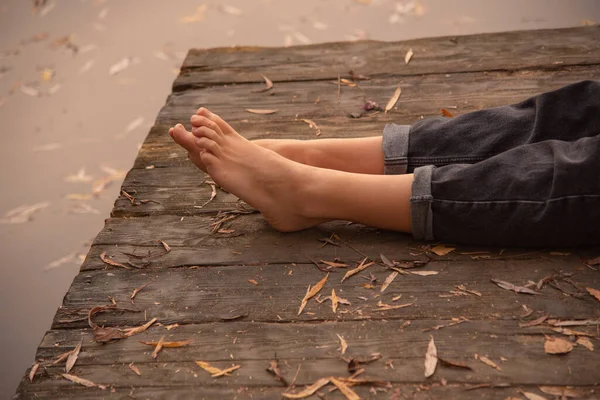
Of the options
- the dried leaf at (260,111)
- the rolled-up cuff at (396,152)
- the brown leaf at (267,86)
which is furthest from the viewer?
the brown leaf at (267,86)

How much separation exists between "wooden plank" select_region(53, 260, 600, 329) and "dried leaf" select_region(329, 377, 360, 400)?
19 centimetres

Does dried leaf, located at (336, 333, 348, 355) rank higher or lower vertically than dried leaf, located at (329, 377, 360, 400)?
higher

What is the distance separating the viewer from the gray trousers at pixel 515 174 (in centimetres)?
149

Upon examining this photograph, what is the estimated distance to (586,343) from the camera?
1.37 meters

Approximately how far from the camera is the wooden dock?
135cm

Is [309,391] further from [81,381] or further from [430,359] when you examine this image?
[81,381]

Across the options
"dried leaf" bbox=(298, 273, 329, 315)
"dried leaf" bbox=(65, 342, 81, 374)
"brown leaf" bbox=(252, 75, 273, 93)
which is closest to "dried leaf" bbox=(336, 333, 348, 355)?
"dried leaf" bbox=(298, 273, 329, 315)

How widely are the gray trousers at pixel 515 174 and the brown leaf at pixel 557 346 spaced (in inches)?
11.1

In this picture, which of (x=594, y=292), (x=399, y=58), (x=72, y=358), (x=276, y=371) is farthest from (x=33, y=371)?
(x=399, y=58)

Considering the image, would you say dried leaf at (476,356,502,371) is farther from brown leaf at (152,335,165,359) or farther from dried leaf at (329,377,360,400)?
brown leaf at (152,335,165,359)

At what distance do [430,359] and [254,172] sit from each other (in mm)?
672

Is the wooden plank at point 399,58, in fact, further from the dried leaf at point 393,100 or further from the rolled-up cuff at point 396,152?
the rolled-up cuff at point 396,152

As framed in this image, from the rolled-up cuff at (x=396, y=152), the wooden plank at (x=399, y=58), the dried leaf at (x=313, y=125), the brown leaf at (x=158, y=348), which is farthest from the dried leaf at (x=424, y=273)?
the wooden plank at (x=399, y=58)

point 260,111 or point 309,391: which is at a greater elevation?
point 260,111
